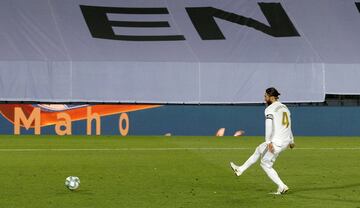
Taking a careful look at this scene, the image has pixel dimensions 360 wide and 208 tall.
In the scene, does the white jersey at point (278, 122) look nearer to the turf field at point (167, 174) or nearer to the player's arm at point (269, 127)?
the player's arm at point (269, 127)

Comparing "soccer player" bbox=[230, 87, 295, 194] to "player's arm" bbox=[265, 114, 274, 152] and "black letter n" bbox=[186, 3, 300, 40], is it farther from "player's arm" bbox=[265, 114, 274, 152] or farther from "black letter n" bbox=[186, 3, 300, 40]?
"black letter n" bbox=[186, 3, 300, 40]

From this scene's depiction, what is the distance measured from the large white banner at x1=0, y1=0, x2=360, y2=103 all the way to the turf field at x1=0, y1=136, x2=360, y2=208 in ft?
19.5

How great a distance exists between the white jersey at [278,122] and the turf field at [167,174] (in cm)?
87

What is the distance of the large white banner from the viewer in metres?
34.8

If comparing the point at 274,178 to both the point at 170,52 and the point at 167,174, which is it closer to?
the point at 167,174

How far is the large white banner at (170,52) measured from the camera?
1372 inches

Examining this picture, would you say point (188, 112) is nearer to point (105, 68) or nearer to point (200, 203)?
point (105, 68)

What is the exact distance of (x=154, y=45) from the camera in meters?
35.8

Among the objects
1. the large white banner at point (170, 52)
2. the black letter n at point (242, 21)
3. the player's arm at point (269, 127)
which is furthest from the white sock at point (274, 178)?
the black letter n at point (242, 21)

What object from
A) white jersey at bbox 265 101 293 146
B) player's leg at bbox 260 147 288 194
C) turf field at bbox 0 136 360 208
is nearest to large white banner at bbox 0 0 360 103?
turf field at bbox 0 136 360 208

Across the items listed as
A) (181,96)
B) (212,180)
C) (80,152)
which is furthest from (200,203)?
(181,96)

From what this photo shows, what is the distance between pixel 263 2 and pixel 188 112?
756cm

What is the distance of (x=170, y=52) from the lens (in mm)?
35625

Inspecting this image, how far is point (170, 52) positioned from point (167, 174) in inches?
733
